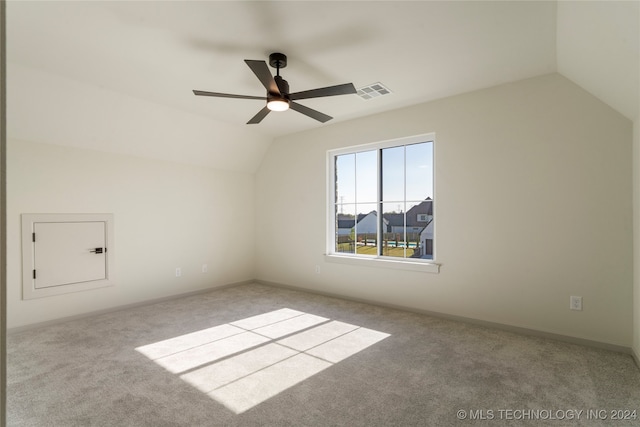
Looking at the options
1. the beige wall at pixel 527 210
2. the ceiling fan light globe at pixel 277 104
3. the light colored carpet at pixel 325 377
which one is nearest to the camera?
the light colored carpet at pixel 325 377

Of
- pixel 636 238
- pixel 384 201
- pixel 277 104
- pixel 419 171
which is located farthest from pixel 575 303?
pixel 277 104

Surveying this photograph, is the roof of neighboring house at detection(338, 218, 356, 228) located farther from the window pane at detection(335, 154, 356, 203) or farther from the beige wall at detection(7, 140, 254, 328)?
the beige wall at detection(7, 140, 254, 328)

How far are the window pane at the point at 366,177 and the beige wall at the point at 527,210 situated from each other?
36cm

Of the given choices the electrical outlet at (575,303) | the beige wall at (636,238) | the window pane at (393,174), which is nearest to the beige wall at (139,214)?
the window pane at (393,174)

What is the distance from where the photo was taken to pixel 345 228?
5.02m

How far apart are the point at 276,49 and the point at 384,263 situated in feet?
9.63

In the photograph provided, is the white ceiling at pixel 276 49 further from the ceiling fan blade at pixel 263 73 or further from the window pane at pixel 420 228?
the window pane at pixel 420 228

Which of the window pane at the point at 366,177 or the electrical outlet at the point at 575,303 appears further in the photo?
the window pane at the point at 366,177

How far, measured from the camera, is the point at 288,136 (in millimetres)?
5523

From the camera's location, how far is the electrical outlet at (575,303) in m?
3.06

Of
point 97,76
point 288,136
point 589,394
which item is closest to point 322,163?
point 288,136

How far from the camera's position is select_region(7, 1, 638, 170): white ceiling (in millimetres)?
2213

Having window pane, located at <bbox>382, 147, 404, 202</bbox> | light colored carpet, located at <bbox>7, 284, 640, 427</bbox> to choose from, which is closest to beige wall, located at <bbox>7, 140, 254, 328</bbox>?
light colored carpet, located at <bbox>7, 284, 640, 427</bbox>

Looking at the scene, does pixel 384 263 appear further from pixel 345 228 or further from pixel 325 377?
pixel 325 377
